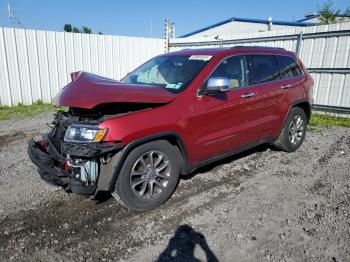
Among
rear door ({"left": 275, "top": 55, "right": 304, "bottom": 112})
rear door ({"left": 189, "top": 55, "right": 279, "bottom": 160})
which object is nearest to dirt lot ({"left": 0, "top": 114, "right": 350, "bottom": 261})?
rear door ({"left": 189, "top": 55, "right": 279, "bottom": 160})

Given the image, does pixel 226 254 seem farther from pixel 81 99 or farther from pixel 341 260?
pixel 81 99

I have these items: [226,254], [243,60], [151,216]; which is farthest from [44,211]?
[243,60]

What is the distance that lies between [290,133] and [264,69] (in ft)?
4.69

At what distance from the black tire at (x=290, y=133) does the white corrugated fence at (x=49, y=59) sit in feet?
26.7

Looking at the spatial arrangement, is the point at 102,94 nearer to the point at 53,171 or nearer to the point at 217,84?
the point at 53,171

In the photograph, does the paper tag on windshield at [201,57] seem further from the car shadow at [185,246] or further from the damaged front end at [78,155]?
the car shadow at [185,246]

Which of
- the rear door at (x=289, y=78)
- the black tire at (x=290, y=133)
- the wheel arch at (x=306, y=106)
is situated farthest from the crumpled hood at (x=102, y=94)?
the wheel arch at (x=306, y=106)

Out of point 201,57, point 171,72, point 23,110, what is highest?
point 201,57

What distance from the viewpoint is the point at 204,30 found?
23.7 m

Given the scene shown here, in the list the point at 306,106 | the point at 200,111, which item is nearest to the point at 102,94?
the point at 200,111

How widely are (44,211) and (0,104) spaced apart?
7577 millimetres

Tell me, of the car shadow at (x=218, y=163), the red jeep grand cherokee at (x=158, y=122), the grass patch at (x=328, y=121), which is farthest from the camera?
the grass patch at (x=328, y=121)

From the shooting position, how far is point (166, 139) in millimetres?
3516

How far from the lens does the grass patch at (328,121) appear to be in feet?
26.1
